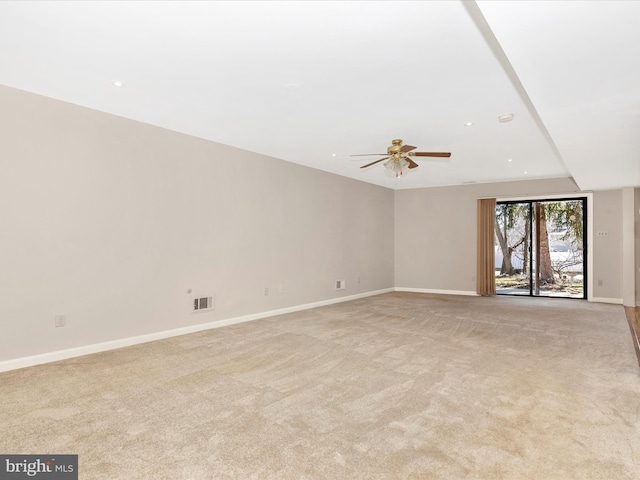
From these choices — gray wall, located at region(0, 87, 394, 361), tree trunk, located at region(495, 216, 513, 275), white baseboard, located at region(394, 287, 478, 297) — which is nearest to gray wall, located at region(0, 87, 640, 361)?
gray wall, located at region(0, 87, 394, 361)

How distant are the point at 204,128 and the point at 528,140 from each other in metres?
4.33

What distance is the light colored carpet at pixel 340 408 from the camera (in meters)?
1.94

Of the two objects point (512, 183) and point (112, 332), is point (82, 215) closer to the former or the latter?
point (112, 332)

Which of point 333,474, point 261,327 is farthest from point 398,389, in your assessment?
point 261,327

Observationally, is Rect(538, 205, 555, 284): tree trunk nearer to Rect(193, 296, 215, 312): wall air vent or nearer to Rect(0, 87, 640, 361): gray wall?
Rect(0, 87, 640, 361): gray wall

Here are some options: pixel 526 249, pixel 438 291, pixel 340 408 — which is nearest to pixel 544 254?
pixel 526 249

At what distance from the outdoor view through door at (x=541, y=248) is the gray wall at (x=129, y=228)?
484cm

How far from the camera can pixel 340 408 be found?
260 cm

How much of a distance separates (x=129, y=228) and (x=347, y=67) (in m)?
3.03

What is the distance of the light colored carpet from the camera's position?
1941 mm

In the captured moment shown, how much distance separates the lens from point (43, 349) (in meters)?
3.59
